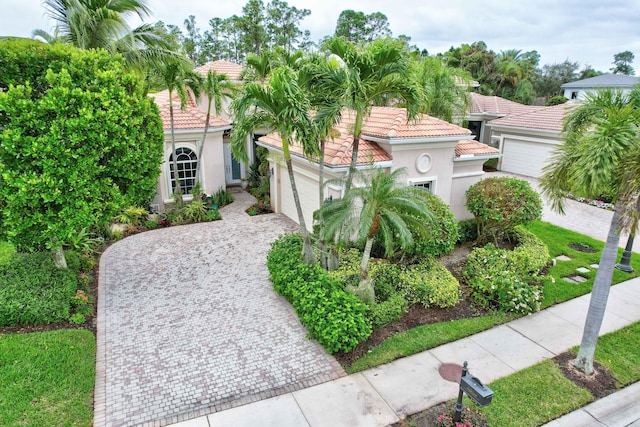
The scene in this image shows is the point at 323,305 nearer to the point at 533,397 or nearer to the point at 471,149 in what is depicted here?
the point at 533,397

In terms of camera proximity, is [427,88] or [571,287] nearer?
[571,287]

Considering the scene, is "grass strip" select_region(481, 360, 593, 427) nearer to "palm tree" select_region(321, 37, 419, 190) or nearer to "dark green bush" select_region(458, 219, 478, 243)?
"palm tree" select_region(321, 37, 419, 190)

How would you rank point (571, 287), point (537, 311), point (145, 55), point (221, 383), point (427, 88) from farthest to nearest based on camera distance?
point (427, 88) → point (145, 55) → point (571, 287) → point (537, 311) → point (221, 383)

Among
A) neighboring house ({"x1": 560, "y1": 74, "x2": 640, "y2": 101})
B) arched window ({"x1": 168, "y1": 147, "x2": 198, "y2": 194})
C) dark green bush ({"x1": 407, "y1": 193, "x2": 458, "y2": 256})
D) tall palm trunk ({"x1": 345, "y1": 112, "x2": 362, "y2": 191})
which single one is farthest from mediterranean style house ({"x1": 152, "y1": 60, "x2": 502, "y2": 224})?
neighboring house ({"x1": 560, "y1": 74, "x2": 640, "y2": 101})

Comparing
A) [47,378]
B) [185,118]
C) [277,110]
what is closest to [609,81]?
[185,118]

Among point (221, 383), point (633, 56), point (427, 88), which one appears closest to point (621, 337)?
point (221, 383)

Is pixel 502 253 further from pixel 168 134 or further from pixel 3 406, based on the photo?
pixel 168 134
